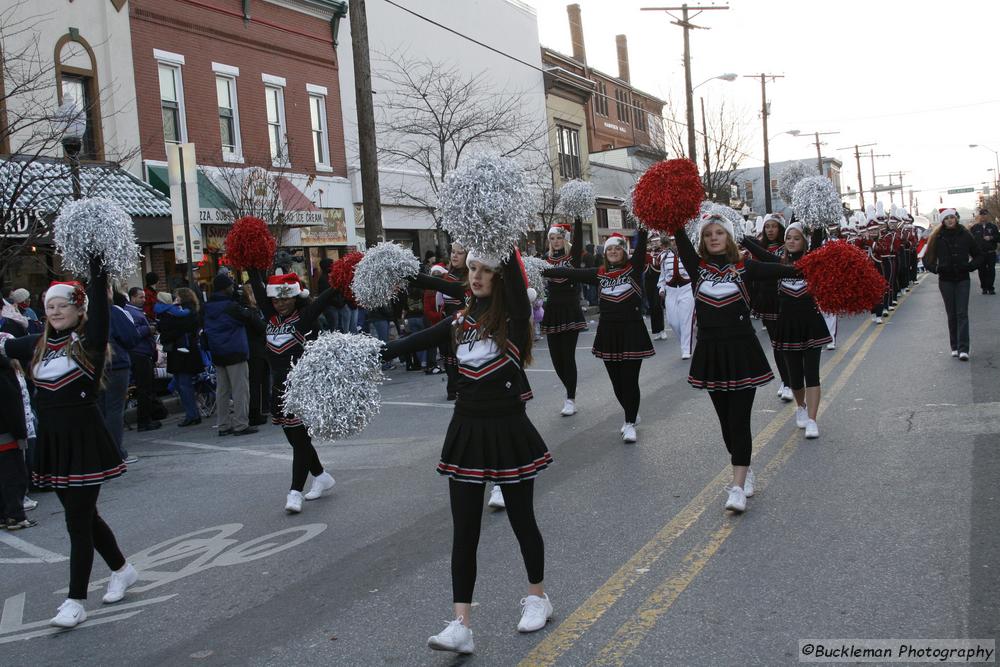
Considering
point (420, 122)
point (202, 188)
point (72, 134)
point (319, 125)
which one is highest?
point (420, 122)

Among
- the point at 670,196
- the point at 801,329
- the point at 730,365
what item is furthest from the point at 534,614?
the point at 801,329

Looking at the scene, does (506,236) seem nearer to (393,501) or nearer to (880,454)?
(393,501)

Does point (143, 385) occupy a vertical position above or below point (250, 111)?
below

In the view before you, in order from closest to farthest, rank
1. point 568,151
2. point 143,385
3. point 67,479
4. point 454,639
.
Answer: point 454,639 < point 67,479 < point 143,385 < point 568,151

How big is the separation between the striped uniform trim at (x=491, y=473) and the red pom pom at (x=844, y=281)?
3.14 metres

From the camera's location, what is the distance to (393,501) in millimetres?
6961

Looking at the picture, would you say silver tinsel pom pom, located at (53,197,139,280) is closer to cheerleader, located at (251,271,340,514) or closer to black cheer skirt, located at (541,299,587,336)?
cheerleader, located at (251,271,340,514)

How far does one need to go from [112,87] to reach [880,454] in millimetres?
15747

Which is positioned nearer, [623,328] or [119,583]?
[119,583]

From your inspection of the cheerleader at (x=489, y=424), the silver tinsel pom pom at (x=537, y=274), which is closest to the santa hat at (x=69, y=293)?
the cheerleader at (x=489, y=424)

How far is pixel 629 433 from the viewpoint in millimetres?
8227

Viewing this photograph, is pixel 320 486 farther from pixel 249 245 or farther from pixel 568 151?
pixel 568 151

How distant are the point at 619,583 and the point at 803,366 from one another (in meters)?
4.03

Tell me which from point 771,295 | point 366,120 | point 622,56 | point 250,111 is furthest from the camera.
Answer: point 622,56
